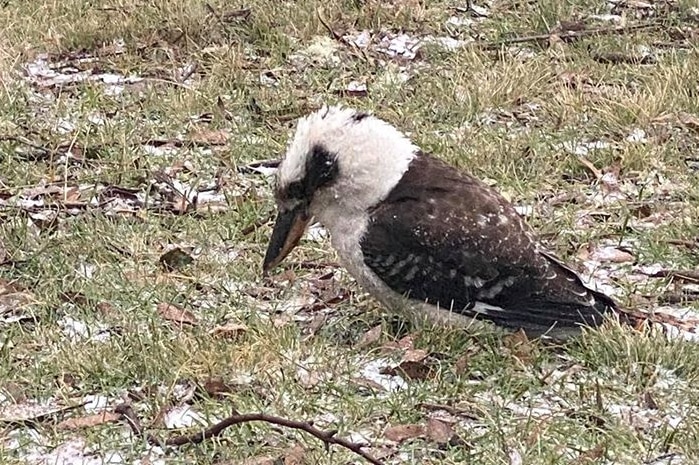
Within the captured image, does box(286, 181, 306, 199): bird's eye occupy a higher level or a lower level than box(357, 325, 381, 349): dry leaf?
higher

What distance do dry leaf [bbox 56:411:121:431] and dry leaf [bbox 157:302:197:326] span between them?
2.53ft

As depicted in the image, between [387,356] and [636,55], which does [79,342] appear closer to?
[387,356]

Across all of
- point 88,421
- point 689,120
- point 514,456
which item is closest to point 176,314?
point 88,421

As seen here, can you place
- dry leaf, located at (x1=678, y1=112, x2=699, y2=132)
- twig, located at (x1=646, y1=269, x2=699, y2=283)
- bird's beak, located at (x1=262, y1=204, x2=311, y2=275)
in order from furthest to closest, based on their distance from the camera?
dry leaf, located at (x1=678, y1=112, x2=699, y2=132) → twig, located at (x1=646, y1=269, x2=699, y2=283) → bird's beak, located at (x1=262, y1=204, x2=311, y2=275)

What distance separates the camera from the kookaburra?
4.59m

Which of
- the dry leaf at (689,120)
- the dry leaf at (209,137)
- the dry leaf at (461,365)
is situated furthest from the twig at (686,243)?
the dry leaf at (209,137)

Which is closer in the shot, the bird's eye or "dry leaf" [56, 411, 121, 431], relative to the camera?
"dry leaf" [56, 411, 121, 431]

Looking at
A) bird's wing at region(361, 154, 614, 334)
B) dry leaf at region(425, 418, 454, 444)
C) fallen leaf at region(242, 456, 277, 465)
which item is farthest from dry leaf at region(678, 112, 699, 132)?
fallen leaf at region(242, 456, 277, 465)

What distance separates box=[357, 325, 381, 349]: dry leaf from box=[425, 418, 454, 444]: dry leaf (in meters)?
0.68

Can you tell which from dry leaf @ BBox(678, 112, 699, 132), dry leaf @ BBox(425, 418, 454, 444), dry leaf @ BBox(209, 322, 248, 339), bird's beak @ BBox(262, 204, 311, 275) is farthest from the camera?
dry leaf @ BBox(678, 112, 699, 132)

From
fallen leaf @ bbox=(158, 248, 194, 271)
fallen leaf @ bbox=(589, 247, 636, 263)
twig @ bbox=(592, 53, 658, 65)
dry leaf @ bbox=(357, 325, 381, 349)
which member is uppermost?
dry leaf @ bbox=(357, 325, 381, 349)

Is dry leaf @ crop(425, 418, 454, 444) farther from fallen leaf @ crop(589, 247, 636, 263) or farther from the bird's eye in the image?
fallen leaf @ crop(589, 247, 636, 263)

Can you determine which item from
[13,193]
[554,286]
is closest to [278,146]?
[13,193]

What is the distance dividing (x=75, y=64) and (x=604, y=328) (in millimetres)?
5154
